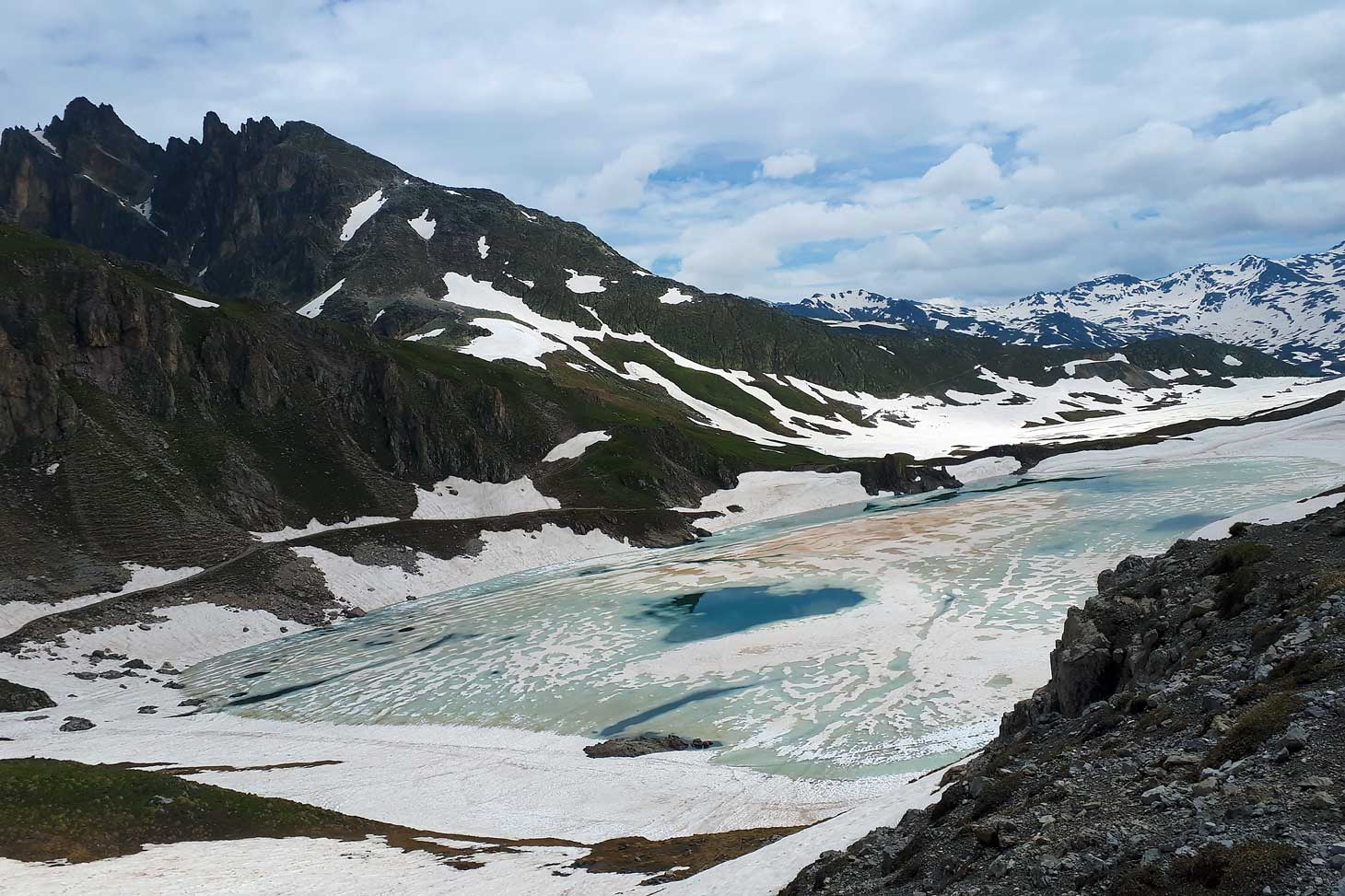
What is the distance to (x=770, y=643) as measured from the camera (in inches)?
2317

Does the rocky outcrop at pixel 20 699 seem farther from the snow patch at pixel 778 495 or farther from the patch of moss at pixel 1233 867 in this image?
the snow patch at pixel 778 495

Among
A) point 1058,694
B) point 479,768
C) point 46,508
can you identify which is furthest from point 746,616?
point 46,508

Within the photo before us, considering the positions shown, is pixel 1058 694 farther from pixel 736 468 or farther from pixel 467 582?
pixel 736 468

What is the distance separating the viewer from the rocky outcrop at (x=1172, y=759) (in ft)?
38.3

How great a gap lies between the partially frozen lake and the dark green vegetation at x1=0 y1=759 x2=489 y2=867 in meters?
15.0

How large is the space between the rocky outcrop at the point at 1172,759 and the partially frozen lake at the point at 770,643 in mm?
15265

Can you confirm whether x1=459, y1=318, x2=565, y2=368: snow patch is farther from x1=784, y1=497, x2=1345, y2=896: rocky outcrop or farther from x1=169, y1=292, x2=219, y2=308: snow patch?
x1=784, y1=497, x2=1345, y2=896: rocky outcrop

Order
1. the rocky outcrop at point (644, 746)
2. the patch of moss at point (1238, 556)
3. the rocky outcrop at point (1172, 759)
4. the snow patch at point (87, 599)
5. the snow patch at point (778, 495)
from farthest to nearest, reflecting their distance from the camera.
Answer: the snow patch at point (778, 495) → the snow patch at point (87, 599) → the rocky outcrop at point (644, 746) → the patch of moss at point (1238, 556) → the rocky outcrop at point (1172, 759)

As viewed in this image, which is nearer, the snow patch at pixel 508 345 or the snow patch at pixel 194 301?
the snow patch at pixel 194 301

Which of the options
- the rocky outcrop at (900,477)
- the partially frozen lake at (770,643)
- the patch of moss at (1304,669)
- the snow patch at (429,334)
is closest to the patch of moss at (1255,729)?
the patch of moss at (1304,669)

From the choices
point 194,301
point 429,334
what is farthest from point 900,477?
point 194,301

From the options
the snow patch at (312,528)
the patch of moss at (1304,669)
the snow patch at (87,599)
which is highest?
the snow patch at (312,528)

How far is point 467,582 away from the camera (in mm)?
98312

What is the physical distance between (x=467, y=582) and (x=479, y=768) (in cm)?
5648
